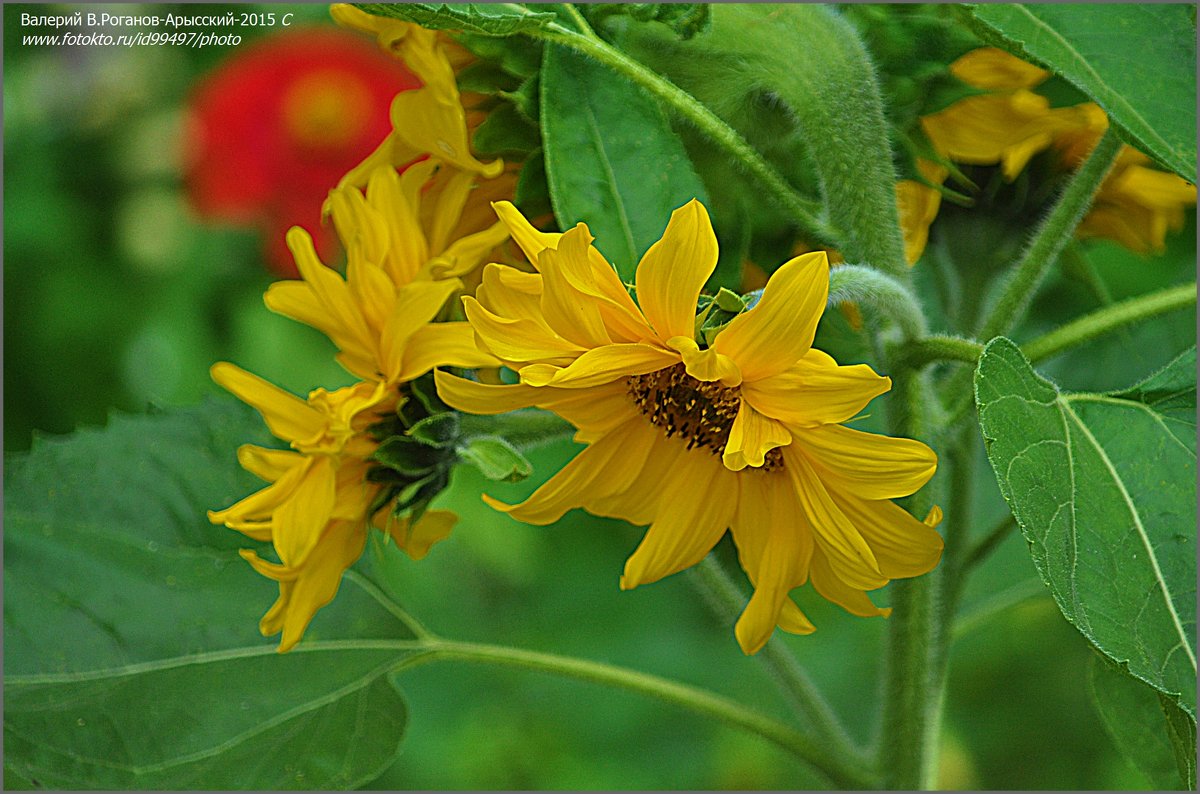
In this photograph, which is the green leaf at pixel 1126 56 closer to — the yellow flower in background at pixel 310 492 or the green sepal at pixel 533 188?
the green sepal at pixel 533 188

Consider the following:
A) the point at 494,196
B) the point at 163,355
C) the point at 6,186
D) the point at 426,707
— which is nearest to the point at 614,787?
the point at 426,707

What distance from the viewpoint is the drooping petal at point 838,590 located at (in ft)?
1.30

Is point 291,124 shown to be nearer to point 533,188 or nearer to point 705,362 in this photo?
point 533,188

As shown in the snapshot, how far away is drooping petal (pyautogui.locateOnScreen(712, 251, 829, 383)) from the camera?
35 centimetres

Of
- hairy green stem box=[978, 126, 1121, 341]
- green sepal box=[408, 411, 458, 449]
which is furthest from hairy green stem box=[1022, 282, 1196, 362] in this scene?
green sepal box=[408, 411, 458, 449]

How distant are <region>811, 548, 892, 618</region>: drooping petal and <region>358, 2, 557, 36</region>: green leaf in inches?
7.9

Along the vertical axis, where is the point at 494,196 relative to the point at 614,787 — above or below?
above

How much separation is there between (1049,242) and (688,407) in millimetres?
173

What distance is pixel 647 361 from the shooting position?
0.38m

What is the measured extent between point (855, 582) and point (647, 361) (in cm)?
10

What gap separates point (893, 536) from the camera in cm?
38

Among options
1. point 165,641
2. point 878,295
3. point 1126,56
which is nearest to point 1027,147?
point 1126,56

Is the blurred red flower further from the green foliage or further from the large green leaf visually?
the green foliage

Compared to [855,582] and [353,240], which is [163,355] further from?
[855,582]
